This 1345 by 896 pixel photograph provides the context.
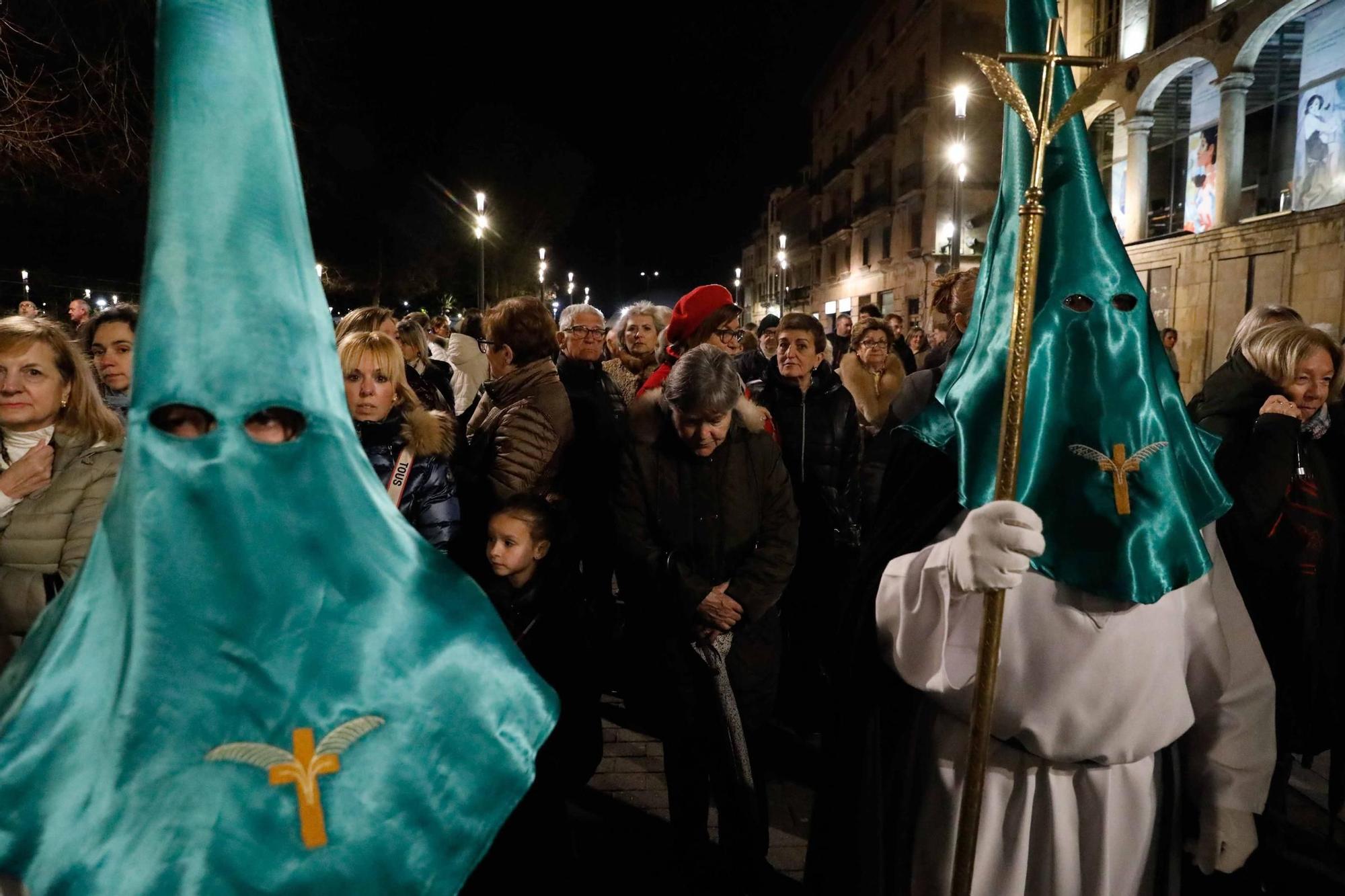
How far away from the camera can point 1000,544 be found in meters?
1.85

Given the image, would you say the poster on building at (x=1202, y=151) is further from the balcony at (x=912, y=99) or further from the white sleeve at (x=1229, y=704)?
the white sleeve at (x=1229, y=704)

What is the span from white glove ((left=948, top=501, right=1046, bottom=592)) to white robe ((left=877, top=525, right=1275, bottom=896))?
241 mm

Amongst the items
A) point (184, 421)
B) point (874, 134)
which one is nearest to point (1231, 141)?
point (184, 421)

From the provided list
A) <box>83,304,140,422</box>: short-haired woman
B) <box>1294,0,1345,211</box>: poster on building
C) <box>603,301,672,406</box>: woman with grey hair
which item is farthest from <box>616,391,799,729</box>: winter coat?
<box>1294,0,1345,211</box>: poster on building

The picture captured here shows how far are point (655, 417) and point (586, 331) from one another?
1.81 metres

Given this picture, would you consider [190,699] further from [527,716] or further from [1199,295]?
[1199,295]

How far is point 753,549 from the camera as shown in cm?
351

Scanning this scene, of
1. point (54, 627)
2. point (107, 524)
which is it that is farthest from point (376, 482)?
point (54, 627)

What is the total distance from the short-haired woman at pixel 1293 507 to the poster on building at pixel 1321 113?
49.8 feet

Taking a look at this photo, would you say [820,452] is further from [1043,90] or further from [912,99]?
[912,99]

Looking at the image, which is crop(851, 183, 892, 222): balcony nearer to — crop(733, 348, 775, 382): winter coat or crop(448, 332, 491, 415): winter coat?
crop(733, 348, 775, 382): winter coat

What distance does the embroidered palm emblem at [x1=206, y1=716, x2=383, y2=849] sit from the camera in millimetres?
1476

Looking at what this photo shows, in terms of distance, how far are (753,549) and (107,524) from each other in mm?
2399

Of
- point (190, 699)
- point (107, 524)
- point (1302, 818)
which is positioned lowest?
point (1302, 818)
